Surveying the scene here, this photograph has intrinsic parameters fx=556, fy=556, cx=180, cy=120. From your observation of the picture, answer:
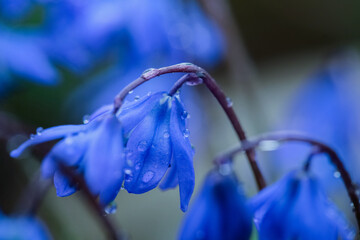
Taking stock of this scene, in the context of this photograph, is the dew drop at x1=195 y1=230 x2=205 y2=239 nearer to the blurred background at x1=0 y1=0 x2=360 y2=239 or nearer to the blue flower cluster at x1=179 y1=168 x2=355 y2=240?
the blue flower cluster at x1=179 y1=168 x2=355 y2=240

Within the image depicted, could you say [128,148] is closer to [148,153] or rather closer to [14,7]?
[148,153]

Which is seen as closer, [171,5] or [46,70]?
[46,70]

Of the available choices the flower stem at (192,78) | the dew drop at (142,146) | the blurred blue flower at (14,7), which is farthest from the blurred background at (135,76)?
the dew drop at (142,146)

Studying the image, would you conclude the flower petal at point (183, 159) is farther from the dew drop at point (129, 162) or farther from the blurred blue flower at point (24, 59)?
the blurred blue flower at point (24, 59)

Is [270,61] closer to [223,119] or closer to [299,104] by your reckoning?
[223,119]

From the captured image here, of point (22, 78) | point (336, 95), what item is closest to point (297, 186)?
point (336, 95)

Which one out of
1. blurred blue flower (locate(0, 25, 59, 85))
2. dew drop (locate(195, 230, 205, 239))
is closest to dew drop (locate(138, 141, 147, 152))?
dew drop (locate(195, 230, 205, 239))

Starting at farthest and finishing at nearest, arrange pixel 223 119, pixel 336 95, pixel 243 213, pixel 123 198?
pixel 223 119
pixel 123 198
pixel 336 95
pixel 243 213
